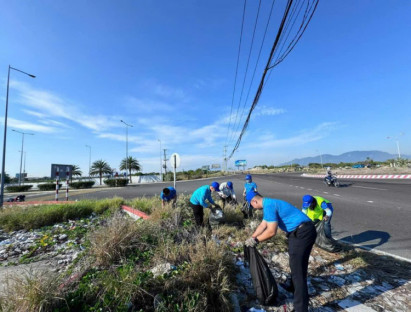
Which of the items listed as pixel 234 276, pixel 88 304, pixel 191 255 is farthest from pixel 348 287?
pixel 88 304

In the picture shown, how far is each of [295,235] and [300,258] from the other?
0.94ft

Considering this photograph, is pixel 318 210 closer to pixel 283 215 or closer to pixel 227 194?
pixel 283 215

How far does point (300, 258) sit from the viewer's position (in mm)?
2678

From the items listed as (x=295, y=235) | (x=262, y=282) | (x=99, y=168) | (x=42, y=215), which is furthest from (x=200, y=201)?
(x=99, y=168)

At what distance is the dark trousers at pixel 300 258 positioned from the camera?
2621 millimetres

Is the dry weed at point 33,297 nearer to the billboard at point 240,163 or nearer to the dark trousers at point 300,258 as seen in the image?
the dark trousers at point 300,258

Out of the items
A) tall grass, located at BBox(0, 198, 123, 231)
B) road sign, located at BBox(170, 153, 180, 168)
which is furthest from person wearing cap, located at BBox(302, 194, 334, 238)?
tall grass, located at BBox(0, 198, 123, 231)

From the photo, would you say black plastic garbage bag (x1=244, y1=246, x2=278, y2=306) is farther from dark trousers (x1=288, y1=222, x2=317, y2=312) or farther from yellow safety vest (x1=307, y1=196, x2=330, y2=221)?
yellow safety vest (x1=307, y1=196, x2=330, y2=221)

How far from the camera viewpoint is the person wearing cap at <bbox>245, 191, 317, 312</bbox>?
264cm

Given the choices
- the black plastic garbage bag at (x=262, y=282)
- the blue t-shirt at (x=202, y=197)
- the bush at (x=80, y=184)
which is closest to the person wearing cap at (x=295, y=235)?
the black plastic garbage bag at (x=262, y=282)

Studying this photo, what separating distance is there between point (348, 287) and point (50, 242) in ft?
21.5

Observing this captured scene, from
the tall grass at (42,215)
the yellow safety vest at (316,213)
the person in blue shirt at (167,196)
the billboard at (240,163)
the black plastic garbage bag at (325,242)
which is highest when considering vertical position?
the billboard at (240,163)

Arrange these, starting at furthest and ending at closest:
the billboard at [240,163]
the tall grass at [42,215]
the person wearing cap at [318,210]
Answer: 1. the billboard at [240,163]
2. the tall grass at [42,215]
3. the person wearing cap at [318,210]

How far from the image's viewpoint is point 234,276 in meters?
3.25
